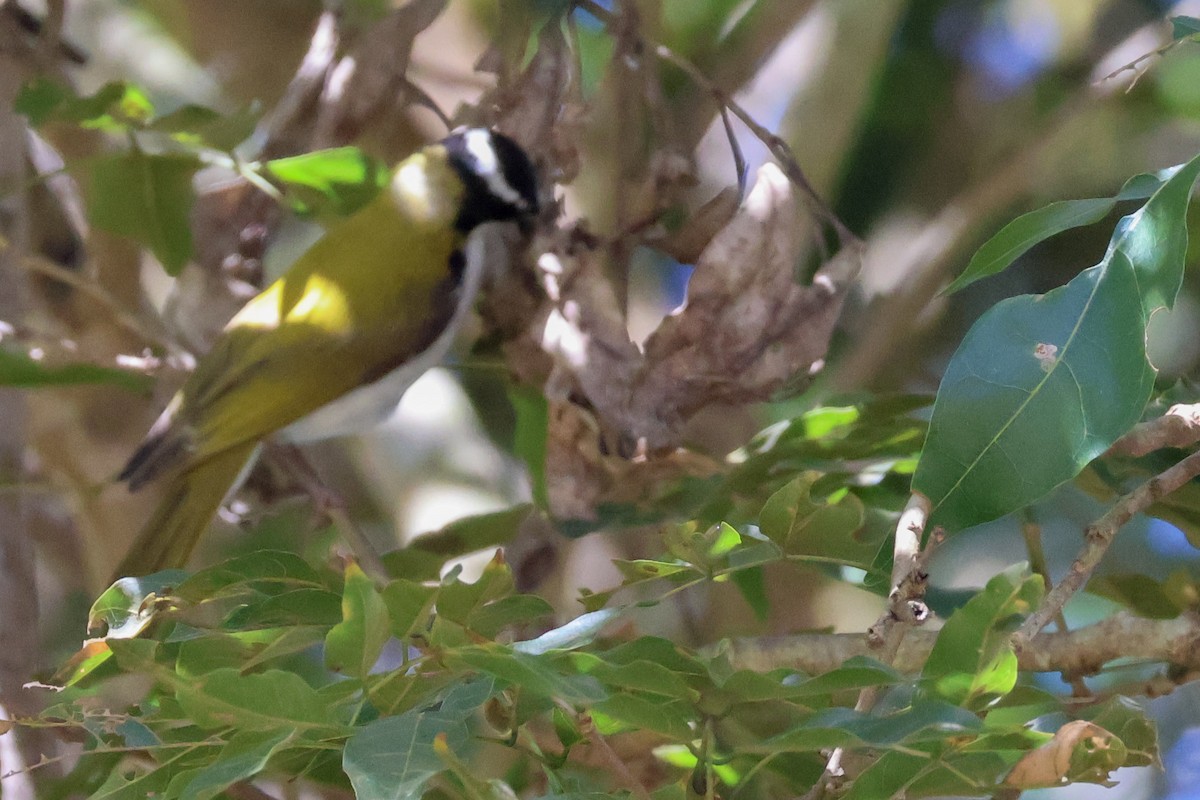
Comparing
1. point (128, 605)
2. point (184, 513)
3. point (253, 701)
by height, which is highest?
point (253, 701)

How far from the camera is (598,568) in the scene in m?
1.71

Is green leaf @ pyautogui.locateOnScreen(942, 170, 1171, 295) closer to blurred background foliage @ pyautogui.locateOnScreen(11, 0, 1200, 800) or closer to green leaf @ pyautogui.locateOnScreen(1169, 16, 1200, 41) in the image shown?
green leaf @ pyautogui.locateOnScreen(1169, 16, 1200, 41)

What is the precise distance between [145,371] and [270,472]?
1.15 feet

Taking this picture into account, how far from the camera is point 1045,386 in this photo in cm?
55

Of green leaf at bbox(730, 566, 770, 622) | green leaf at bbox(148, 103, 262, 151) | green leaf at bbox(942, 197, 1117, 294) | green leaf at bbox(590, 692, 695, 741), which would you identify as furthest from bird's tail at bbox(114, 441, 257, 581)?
green leaf at bbox(942, 197, 1117, 294)

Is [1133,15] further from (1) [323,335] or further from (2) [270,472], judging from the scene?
(2) [270,472]

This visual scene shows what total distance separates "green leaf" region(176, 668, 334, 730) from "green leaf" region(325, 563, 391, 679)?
0.02 metres

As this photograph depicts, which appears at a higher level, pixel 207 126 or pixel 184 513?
pixel 207 126

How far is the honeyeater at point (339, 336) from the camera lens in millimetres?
1325

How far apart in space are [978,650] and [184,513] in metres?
1.10

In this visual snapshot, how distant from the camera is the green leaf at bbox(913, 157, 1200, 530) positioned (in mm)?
534

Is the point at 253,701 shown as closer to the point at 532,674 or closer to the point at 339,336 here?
the point at 532,674

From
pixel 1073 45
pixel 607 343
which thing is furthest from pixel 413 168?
pixel 1073 45

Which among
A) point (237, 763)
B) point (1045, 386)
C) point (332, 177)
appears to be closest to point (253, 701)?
point (237, 763)
